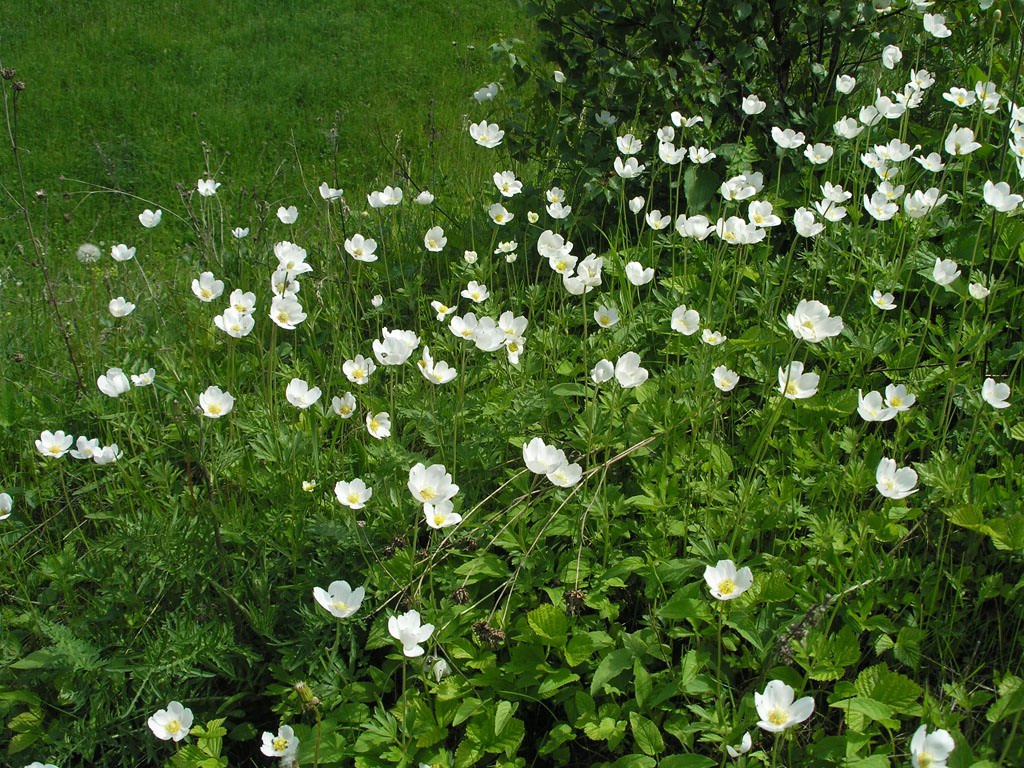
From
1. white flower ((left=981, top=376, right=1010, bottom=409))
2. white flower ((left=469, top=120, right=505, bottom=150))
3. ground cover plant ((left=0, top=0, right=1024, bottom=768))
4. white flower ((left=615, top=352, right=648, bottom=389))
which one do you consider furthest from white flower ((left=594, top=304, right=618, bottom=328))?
white flower ((left=469, top=120, right=505, bottom=150))

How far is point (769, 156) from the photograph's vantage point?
339cm

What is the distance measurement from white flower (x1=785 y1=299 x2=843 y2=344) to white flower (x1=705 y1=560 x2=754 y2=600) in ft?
2.08

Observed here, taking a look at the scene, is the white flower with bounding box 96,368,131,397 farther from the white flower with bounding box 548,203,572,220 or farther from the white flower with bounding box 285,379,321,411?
the white flower with bounding box 548,203,572,220

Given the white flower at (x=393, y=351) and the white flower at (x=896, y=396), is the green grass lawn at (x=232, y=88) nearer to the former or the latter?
the white flower at (x=393, y=351)

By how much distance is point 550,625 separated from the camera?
186 cm

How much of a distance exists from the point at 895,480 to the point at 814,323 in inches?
18.3

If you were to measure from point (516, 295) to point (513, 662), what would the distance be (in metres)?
1.50

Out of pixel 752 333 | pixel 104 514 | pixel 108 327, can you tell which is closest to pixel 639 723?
pixel 752 333

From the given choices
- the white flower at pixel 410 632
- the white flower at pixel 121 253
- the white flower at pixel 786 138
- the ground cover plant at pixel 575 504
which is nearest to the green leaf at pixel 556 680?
the ground cover plant at pixel 575 504

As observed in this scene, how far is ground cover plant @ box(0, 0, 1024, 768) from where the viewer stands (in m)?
1.82

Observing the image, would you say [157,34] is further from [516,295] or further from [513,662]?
[513,662]

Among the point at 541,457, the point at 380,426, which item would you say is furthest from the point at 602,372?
the point at 380,426

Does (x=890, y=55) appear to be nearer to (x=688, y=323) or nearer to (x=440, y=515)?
(x=688, y=323)

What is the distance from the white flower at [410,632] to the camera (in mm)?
1667
